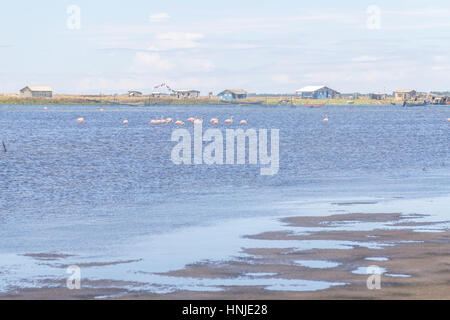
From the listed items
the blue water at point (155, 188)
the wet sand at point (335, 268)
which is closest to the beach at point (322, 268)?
the wet sand at point (335, 268)

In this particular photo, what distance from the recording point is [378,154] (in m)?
61.5

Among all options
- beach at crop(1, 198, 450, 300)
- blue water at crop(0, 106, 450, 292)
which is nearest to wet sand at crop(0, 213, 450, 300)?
beach at crop(1, 198, 450, 300)

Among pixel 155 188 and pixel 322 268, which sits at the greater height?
pixel 322 268

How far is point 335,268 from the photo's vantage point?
1873cm

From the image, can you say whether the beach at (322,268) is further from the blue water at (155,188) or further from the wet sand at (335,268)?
the blue water at (155,188)

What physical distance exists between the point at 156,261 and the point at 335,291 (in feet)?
17.4

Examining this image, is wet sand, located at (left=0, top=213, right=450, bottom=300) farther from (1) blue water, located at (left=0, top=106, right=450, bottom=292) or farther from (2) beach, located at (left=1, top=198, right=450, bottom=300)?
(1) blue water, located at (left=0, top=106, right=450, bottom=292)

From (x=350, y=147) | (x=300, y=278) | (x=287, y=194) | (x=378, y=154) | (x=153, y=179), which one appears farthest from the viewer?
(x=350, y=147)

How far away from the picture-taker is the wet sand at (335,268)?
16297 millimetres

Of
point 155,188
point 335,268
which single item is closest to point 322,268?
point 335,268

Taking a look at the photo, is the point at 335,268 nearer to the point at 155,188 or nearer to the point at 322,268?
the point at 322,268

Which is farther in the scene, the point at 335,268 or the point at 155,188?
the point at 155,188
